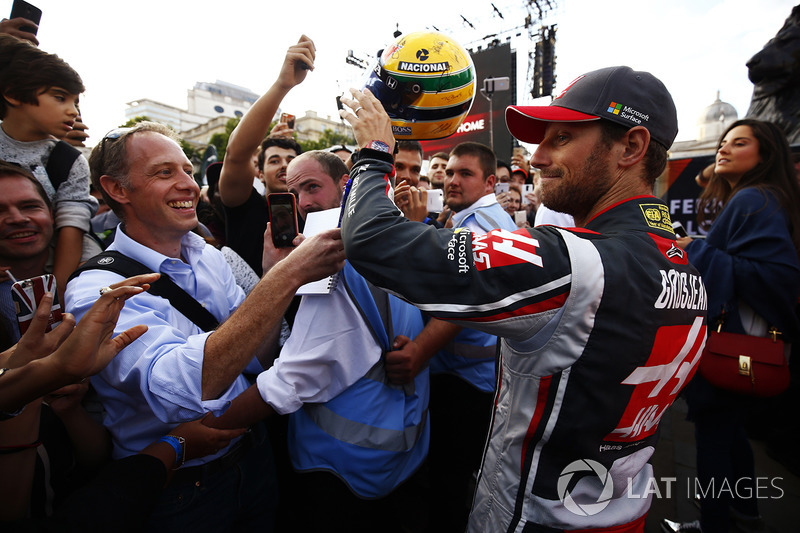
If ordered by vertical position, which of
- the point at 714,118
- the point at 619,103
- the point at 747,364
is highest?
the point at 714,118

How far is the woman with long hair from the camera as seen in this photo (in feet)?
8.46

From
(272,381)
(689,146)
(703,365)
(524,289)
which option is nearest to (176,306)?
(272,381)

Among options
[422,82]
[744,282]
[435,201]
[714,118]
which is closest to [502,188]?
[435,201]

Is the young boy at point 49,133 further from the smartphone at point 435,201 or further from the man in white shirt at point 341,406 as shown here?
the smartphone at point 435,201

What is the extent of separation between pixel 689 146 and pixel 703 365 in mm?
23886

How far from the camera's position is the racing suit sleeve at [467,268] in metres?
1.08

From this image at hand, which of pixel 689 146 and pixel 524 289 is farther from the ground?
pixel 689 146

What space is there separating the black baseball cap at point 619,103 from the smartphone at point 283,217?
1231 mm

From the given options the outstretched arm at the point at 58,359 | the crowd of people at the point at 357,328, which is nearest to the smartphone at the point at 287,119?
the crowd of people at the point at 357,328

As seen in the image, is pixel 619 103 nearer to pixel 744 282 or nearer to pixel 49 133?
pixel 744 282

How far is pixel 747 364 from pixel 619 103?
7.41ft

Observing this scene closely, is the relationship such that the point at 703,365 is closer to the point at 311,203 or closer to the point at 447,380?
the point at 447,380

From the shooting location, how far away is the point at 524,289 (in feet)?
3.52
